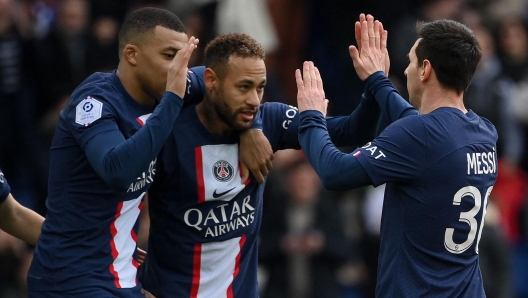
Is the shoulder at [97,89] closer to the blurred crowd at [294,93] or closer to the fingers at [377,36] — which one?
the fingers at [377,36]

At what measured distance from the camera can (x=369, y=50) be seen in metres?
6.08

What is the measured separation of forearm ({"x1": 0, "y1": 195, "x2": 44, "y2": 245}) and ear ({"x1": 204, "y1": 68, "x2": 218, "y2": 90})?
136 centimetres

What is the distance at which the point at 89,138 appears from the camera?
18.4 feet

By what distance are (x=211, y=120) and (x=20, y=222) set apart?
136cm

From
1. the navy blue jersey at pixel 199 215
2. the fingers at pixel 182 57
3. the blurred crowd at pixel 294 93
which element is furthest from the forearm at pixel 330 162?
the blurred crowd at pixel 294 93

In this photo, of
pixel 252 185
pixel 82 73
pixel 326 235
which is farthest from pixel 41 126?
pixel 252 185

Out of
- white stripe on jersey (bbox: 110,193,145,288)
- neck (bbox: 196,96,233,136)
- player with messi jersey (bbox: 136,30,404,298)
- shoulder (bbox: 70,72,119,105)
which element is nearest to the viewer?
shoulder (bbox: 70,72,119,105)

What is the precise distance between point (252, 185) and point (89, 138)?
46.7 inches

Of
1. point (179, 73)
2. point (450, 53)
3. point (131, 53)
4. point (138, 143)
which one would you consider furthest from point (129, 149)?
point (450, 53)

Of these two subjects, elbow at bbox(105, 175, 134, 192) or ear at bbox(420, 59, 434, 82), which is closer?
elbow at bbox(105, 175, 134, 192)

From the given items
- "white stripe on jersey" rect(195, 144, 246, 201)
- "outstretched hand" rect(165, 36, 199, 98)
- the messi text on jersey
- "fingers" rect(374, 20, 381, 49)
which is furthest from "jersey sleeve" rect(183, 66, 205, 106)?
the messi text on jersey

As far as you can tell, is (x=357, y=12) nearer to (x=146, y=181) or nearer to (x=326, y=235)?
(x=326, y=235)

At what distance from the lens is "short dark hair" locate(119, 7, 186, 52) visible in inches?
238

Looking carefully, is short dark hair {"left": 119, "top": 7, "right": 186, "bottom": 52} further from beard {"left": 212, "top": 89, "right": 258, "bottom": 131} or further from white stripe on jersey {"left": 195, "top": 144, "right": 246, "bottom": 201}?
white stripe on jersey {"left": 195, "top": 144, "right": 246, "bottom": 201}
